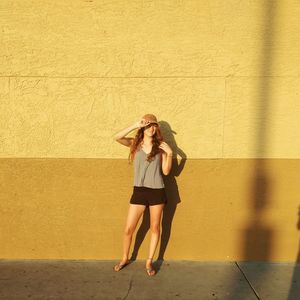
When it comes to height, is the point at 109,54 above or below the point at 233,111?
above

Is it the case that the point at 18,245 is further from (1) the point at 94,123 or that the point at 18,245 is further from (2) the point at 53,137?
(1) the point at 94,123

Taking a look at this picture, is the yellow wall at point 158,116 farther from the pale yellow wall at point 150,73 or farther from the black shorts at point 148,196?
the black shorts at point 148,196

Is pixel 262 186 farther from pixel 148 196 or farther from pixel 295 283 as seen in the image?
pixel 148 196

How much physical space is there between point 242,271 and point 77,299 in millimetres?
1794

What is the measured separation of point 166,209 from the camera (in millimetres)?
4461

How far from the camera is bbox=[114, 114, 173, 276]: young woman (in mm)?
4000

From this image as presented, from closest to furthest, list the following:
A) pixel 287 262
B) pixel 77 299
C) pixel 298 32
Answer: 1. pixel 77 299
2. pixel 298 32
3. pixel 287 262

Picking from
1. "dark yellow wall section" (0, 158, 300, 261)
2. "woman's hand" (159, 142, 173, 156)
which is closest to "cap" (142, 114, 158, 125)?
"woman's hand" (159, 142, 173, 156)

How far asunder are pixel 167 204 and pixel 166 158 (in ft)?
2.24

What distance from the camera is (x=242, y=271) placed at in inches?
167

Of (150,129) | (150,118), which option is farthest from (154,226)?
(150,118)

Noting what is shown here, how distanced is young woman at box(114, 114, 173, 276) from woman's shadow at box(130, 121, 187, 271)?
0.94 feet

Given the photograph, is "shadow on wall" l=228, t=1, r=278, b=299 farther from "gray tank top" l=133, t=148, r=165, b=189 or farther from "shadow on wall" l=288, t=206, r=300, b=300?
"gray tank top" l=133, t=148, r=165, b=189

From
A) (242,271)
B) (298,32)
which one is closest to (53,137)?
(242,271)
